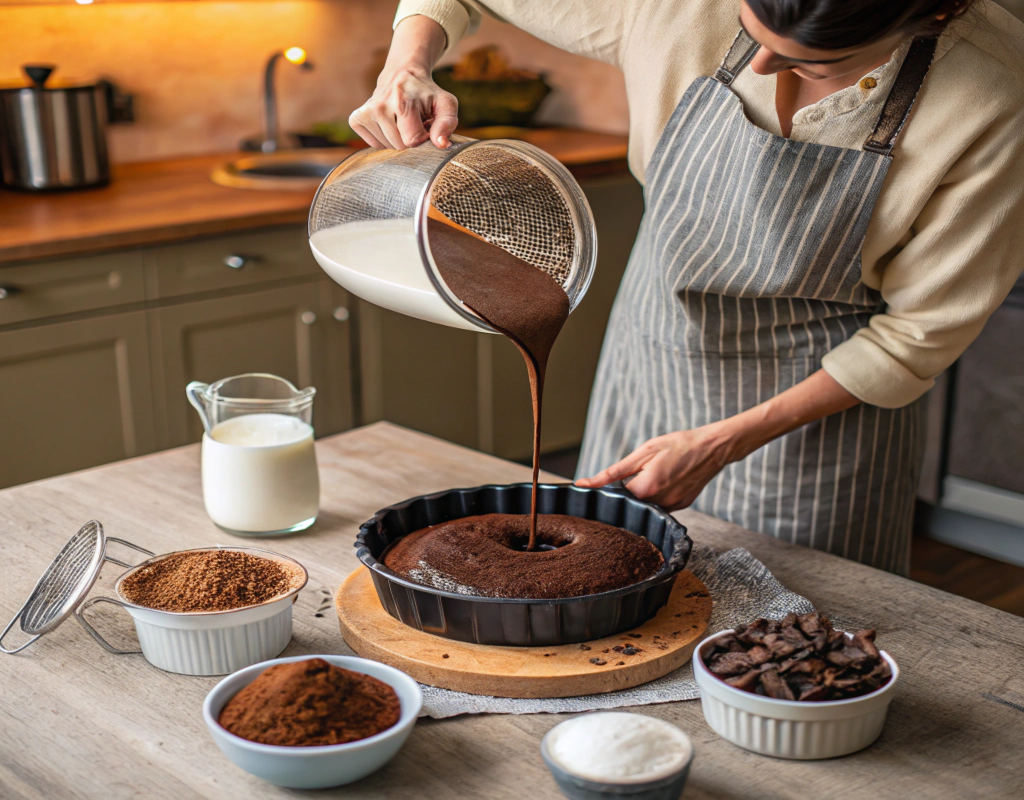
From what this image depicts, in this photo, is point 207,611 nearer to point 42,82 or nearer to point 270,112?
point 42,82

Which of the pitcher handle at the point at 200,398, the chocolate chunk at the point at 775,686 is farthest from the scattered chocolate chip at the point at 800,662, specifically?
the pitcher handle at the point at 200,398

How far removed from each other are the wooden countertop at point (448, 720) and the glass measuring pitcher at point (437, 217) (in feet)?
1.07

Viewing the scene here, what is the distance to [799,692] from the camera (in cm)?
85

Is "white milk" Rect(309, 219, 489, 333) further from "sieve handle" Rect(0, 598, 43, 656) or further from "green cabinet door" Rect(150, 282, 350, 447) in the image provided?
"green cabinet door" Rect(150, 282, 350, 447)

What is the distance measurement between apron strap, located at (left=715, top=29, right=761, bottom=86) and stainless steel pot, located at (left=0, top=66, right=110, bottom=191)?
1.81m

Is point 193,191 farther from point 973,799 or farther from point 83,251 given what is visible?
point 973,799

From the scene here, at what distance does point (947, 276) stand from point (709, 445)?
1.05 ft

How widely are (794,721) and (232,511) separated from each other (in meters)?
0.67

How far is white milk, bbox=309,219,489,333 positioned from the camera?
1004mm

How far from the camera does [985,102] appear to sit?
1.18 metres

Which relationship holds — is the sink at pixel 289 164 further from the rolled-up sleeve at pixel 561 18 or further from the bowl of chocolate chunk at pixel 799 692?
the bowl of chocolate chunk at pixel 799 692

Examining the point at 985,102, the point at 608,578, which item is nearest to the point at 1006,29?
the point at 985,102

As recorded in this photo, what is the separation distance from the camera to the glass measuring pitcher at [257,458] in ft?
4.04

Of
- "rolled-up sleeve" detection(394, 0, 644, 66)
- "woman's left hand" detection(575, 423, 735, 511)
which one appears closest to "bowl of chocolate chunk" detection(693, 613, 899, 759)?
"woman's left hand" detection(575, 423, 735, 511)
